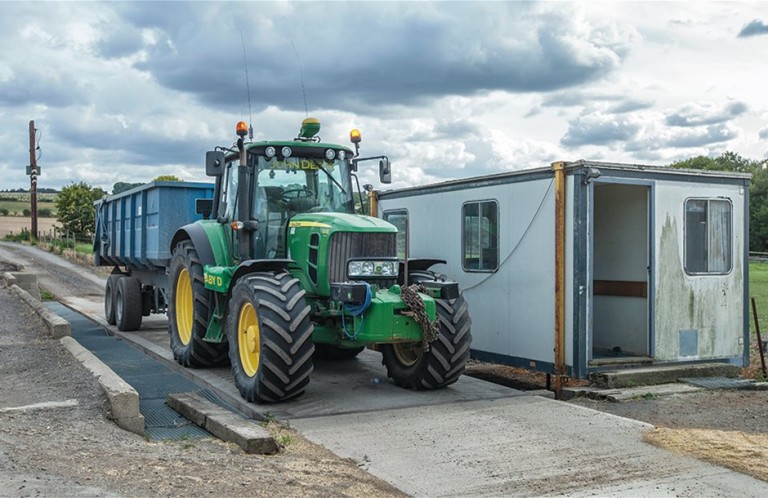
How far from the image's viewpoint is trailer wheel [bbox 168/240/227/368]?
10.3m

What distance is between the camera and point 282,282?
8.41 meters

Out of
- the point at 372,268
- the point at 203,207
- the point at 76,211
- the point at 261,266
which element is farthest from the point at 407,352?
the point at 76,211

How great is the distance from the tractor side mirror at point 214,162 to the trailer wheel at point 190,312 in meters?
1.32

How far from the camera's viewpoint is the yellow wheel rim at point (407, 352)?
9.35 metres

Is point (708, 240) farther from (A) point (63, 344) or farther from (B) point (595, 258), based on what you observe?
(A) point (63, 344)

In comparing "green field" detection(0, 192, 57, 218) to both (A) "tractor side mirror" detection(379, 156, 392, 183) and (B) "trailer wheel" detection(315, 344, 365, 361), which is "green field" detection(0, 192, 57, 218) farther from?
(A) "tractor side mirror" detection(379, 156, 392, 183)

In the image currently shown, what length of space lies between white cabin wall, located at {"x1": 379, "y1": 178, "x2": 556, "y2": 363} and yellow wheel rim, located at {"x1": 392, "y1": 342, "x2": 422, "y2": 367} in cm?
161

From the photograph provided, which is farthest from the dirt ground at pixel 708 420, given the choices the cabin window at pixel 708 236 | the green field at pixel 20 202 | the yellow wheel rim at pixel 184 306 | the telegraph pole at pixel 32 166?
the green field at pixel 20 202

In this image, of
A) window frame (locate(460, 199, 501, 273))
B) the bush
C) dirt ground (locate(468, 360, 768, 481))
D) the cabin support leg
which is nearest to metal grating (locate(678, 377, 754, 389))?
dirt ground (locate(468, 360, 768, 481))

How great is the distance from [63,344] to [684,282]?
8259 millimetres

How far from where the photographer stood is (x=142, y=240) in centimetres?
1419

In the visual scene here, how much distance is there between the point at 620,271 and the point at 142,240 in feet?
26.3

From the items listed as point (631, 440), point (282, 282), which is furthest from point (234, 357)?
point (631, 440)

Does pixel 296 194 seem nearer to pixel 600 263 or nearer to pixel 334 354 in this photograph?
pixel 334 354
